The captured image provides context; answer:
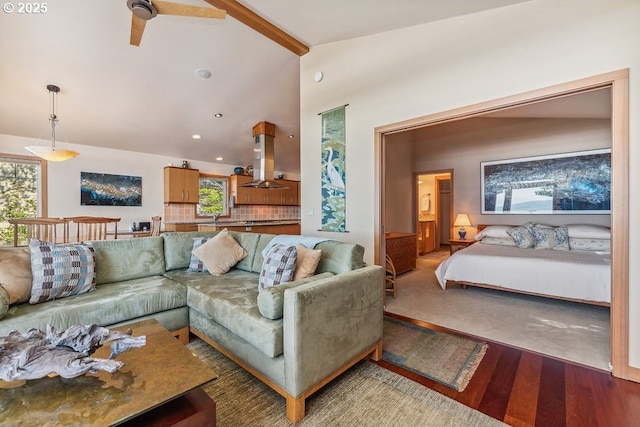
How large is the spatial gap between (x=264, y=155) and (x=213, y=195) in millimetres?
2550

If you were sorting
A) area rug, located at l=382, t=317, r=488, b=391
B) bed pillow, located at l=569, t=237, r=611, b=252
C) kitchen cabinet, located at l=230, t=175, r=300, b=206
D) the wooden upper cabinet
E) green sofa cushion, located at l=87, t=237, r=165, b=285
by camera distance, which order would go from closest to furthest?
area rug, located at l=382, t=317, r=488, b=391 → green sofa cushion, located at l=87, t=237, r=165, b=285 → bed pillow, located at l=569, t=237, r=611, b=252 → the wooden upper cabinet → kitchen cabinet, located at l=230, t=175, r=300, b=206

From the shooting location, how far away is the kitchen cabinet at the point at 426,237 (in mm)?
6993

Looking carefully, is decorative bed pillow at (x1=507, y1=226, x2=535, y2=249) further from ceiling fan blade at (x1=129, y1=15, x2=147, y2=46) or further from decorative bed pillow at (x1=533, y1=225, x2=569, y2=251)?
ceiling fan blade at (x1=129, y1=15, x2=147, y2=46)

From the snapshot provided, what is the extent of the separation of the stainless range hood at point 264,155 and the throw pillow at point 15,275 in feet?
10.8

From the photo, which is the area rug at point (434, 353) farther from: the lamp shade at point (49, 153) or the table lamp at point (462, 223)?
the lamp shade at point (49, 153)

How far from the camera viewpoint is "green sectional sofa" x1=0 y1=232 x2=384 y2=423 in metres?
1.53

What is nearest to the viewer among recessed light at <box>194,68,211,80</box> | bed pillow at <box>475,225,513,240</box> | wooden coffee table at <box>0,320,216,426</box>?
wooden coffee table at <box>0,320,216,426</box>

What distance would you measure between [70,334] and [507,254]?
14.4 feet

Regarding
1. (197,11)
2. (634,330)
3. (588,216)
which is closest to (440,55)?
(197,11)

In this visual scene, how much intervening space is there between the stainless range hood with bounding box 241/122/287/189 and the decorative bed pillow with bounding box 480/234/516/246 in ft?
13.0

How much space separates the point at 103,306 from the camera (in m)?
2.00

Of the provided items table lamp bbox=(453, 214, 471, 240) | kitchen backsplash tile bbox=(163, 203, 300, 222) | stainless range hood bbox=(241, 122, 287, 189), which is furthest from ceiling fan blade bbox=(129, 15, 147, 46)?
table lamp bbox=(453, 214, 471, 240)

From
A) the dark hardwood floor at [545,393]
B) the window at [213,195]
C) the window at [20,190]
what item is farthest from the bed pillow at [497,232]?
the window at [20,190]

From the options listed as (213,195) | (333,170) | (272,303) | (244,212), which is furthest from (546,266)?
(213,195)
